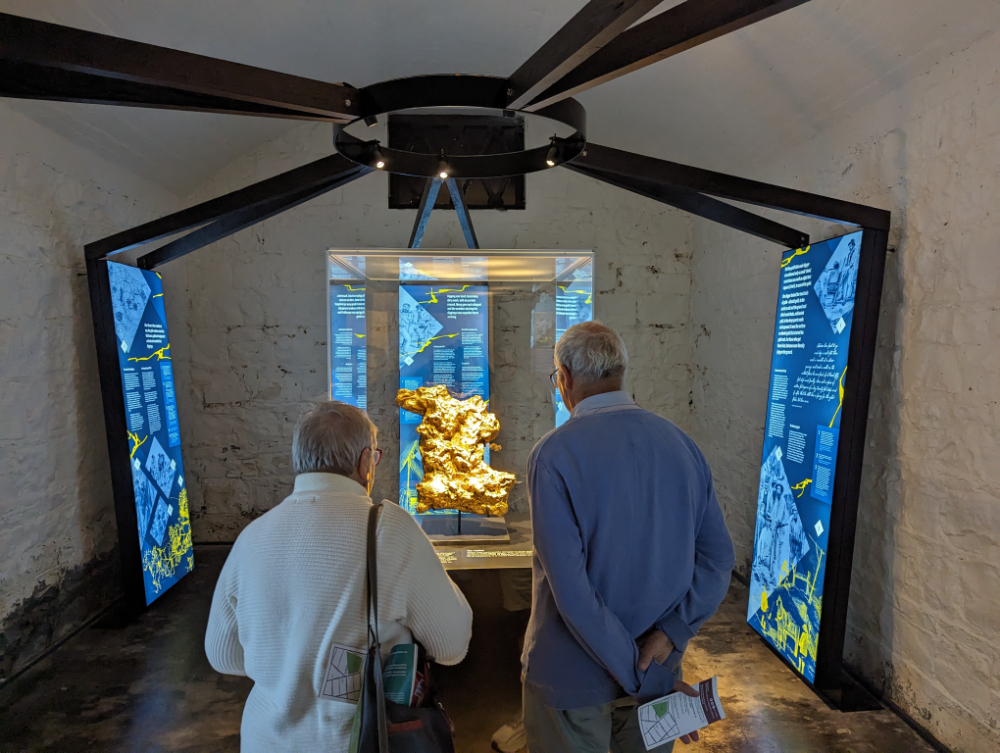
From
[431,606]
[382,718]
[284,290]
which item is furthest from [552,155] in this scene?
[284,290]

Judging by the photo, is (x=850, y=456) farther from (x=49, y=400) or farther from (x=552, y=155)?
(x=49, y=400)

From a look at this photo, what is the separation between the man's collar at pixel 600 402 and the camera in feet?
4.81

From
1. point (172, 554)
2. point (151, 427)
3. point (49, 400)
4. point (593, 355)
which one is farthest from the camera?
point (172, 554)

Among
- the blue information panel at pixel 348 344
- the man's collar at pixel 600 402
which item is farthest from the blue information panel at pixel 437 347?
the man's collar at pixel 600 402

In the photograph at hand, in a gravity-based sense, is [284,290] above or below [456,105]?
below

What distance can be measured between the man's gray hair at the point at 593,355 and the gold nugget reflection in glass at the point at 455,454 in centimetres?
174

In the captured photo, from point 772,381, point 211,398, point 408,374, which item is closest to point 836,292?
point 772,381

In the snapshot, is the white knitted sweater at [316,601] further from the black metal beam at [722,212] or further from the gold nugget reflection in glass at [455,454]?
the black metal beam at [722,212]

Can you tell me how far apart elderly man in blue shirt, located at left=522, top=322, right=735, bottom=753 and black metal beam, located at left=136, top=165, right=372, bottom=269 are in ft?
5.73

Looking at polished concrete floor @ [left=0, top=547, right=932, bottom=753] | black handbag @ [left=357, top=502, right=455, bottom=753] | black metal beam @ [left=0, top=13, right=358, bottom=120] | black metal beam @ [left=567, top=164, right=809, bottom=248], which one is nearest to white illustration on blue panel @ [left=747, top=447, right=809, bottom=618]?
polished concrete floor @ [left=0, top=547, right=932, bottom=753]

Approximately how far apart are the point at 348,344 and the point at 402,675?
232 centimetres

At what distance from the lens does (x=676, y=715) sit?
1.38m

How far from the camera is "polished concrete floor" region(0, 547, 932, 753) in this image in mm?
2371

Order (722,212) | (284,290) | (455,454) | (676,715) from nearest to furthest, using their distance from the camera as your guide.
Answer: (676,715) < (722,212) < (455,454) < (284,290)
